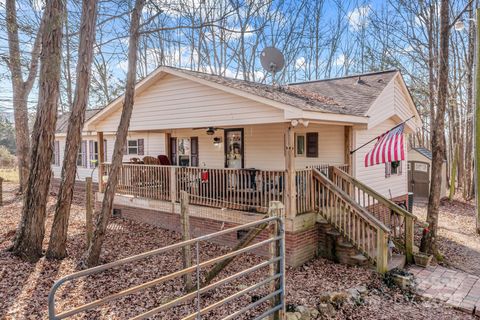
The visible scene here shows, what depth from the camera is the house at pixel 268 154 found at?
784cm

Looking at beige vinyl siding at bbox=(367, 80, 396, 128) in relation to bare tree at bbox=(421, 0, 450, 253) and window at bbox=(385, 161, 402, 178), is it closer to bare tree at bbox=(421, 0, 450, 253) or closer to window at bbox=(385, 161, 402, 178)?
bare tree at bbox=(421, 0, 450, 253)

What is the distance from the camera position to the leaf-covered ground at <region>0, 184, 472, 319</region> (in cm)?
534

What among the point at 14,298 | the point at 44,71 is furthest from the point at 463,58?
the point at 14,298

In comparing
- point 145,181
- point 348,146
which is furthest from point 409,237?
point 145,181

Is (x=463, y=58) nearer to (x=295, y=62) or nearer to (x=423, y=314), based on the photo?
(x=295, y=62)

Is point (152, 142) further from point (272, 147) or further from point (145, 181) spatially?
point (272, 147)

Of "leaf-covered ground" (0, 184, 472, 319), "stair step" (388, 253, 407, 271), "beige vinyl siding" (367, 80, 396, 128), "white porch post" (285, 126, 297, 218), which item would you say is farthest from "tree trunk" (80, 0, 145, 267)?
"beige vinyl siding" (367, 80, 396, 128)

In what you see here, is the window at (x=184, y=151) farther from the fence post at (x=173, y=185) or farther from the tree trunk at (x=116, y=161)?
the tree trunk at (x=116, y=161)

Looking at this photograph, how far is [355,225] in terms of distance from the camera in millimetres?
7996

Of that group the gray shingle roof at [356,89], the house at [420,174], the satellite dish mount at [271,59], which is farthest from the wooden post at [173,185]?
the house at [420,174]

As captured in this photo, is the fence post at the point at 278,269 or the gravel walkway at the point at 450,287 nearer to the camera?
the fence post at the point at 278,269

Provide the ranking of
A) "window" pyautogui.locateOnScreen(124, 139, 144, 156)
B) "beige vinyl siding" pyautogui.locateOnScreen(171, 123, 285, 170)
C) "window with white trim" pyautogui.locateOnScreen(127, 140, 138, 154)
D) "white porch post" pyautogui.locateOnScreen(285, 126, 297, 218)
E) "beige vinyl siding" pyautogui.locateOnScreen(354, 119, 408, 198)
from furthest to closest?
1. "window with white trim" pyautogui.locateOnScreen(127, 140, 138, 154)
2. "window" pyautogui.locateOnScreen(124, 139, 144, 156)
3. "beige vinyl siding" pyautogui.locateOnScreen(171, 123, 285, 170)
4. "beige vinyl siding" pyautogui.locateOnScreen(354, 119, 408, 198)
5. "white porch post" pyautogui.locateOnScreen(285, 126, 297, 218)

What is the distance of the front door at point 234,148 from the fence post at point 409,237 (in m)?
5.62

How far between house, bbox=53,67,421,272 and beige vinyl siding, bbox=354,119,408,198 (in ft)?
0.13
